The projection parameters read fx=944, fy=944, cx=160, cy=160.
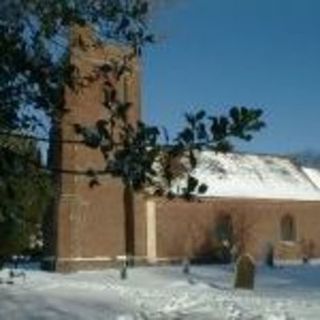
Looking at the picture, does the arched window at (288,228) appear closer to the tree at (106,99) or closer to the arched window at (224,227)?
the arched window at (224,227)

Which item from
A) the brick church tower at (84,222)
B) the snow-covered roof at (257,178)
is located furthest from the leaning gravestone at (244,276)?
the snow-covered roof at (257,178)

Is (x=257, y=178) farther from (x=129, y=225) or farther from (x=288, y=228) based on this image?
(x=129, y=225)

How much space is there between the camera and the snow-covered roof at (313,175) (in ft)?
231

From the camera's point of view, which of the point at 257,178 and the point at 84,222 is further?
the point at 257,178

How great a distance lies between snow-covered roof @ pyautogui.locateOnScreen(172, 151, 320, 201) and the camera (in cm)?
6234

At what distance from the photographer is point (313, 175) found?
7156 centimetres

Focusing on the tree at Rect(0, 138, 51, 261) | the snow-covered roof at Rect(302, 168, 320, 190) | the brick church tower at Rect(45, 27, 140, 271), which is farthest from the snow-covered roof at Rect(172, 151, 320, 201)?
the tree at Rect(0, 138, 51, 261)

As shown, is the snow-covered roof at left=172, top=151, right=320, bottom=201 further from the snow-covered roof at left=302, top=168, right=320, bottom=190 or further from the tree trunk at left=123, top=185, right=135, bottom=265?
the tree trunk at left=123, top=185, right=135, bottom=265

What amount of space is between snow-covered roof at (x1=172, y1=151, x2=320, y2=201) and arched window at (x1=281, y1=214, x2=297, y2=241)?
1509 mm

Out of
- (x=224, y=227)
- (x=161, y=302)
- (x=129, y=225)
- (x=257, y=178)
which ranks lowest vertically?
(x=161, y=302)

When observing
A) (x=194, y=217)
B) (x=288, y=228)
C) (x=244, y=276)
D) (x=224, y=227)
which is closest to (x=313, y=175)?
(x=288, y=228)

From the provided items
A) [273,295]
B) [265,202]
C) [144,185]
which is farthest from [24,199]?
[265,202]

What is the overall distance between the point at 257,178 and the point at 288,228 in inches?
178

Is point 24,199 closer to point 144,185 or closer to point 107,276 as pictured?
point 144,185
